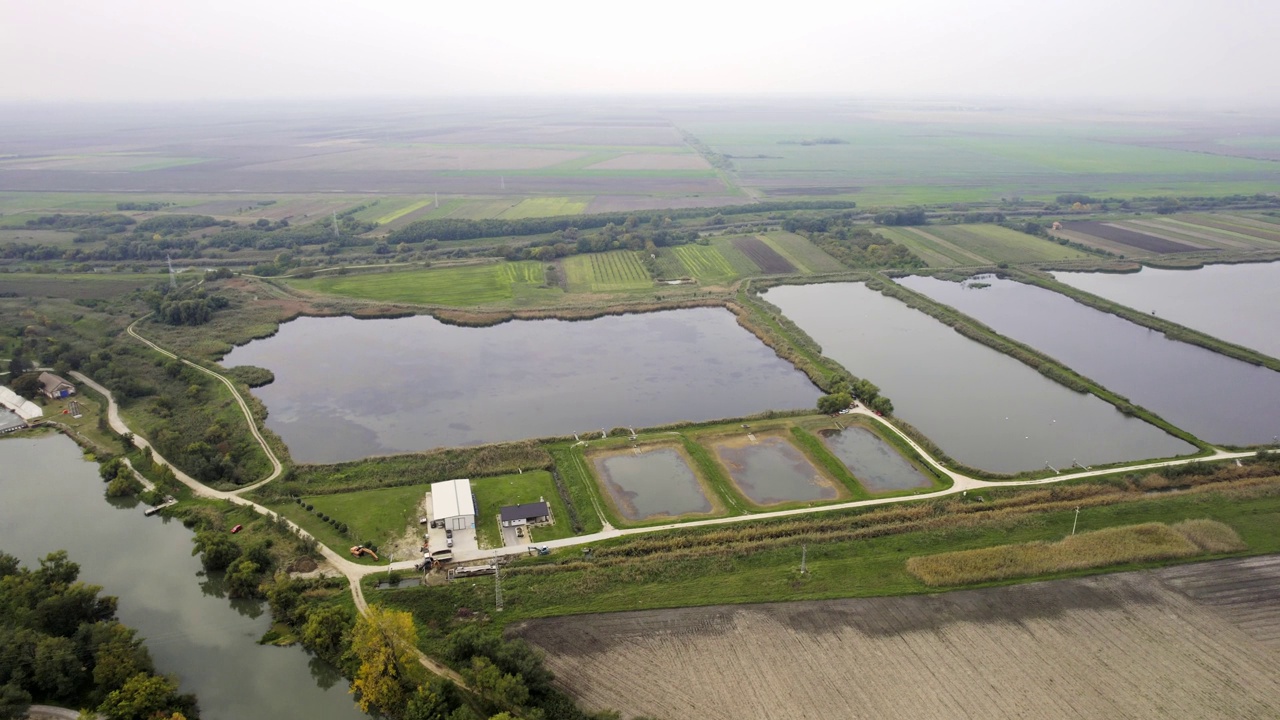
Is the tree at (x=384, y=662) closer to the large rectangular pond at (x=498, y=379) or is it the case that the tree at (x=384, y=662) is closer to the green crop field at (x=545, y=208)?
the large rectangular pond at (x=498, y=379)

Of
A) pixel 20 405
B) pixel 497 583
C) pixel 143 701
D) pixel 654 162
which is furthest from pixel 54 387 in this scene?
pixel 654 162

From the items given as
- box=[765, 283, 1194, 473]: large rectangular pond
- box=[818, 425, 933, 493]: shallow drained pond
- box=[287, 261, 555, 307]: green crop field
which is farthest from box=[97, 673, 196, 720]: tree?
box=[287, 261, 555, 307]: green crop field

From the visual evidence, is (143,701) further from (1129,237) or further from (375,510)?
(1129,237)

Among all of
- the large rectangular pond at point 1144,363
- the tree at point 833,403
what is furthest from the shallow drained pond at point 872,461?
the large rectangular pond at point 1144,363

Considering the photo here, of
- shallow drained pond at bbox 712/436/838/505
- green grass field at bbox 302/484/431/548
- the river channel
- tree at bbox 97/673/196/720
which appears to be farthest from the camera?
shallow drained pond at bbox 712/436/838/505

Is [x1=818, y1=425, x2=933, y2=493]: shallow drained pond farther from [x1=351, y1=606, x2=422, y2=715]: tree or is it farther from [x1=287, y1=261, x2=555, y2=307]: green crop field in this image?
[x1=287, y1=261, x2=555, y2=307]: green crop field

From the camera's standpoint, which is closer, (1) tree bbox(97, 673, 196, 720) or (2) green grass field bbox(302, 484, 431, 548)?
(1) tree bbox(97, 673, 196, 720)

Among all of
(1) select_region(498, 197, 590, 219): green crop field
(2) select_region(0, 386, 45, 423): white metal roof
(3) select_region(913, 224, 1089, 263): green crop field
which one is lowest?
(2) select_region(0, 386, 45, 423): white metal roof
